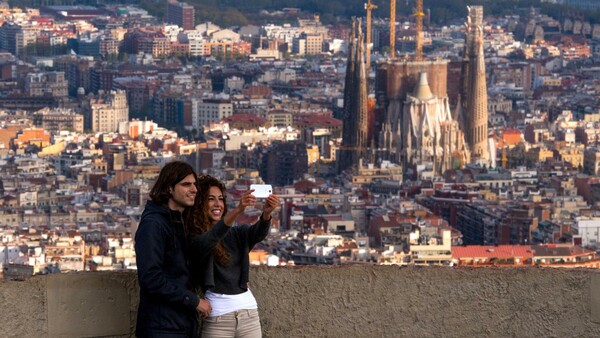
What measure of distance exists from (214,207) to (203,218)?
4cm

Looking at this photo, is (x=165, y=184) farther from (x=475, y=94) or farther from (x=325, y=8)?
(x=325, y=8)

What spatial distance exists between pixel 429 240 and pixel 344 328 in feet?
73.4

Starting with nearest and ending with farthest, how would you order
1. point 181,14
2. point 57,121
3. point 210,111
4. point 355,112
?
point 355,112
point 57,121
point 210,111
point 181,14

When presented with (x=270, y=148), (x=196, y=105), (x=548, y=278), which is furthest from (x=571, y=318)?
(x=196, y=105)

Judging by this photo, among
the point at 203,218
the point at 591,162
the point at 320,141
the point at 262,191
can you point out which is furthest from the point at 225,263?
the point at 320,141

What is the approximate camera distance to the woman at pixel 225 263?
530 cm

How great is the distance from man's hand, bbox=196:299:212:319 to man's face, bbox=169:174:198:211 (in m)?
0.25

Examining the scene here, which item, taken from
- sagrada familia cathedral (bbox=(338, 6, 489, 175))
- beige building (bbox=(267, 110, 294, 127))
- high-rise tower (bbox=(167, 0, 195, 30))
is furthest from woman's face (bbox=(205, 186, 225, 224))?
high-rise tower (bbox=(167, 0, 195, 30))

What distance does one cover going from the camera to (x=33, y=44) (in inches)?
3182

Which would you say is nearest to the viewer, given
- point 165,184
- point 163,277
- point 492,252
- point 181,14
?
point 163,277

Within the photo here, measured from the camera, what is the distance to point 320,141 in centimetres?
4969

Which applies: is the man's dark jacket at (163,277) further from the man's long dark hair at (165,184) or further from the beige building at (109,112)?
the beige building at (109,112)

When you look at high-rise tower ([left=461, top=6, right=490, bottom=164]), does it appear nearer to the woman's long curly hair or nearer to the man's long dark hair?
the woman's long curly hair

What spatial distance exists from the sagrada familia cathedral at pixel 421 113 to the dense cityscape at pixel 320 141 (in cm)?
5
